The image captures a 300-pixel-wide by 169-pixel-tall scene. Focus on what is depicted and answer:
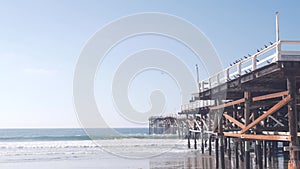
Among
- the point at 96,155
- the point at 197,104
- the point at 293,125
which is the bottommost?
the point at 96,155

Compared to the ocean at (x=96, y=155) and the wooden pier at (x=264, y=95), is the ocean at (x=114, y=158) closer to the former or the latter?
the ocean at (x=96, y=155)

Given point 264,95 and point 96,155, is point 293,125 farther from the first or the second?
point 96,155

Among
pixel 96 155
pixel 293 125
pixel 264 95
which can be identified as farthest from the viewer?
pixel 96 155

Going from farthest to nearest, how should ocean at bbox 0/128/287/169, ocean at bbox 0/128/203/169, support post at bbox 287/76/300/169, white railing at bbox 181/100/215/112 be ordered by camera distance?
ocean at bbox 0/128/203/169 → white railing at bbox 181/100/215/112 → ocean at bbox 0/128/287/169 → support post at bbox 287/76/300/169

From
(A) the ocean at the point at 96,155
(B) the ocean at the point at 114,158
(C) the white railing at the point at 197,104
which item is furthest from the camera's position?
(A) the ocean at the point at 96,155

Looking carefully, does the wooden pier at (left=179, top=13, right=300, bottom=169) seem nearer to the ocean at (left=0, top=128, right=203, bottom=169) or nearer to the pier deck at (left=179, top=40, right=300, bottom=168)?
the pier deck at (left=179, top=40, right=300, bottom=168)

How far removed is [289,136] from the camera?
1272 cm

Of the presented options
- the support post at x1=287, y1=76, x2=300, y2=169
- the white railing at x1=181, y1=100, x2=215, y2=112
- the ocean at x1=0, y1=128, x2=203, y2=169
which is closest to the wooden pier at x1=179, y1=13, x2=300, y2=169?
the support post at x1=287, y1=76, x2=300, y2=169

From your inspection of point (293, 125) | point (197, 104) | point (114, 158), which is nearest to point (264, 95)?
point (293, 125)

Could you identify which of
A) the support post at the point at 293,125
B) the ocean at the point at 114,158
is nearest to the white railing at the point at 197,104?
the ocean at the point at 114,158

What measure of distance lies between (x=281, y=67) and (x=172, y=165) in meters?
15.6

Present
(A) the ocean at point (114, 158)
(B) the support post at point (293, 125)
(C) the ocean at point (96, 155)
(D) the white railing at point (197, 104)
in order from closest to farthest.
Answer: (B) the support post at point (293, 125)
(A) the ocean at point (114, 158)
(D) the white railing at point (197, 104)
(C) the ocean at point (96, 155)

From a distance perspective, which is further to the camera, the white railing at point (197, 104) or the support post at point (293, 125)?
the white railing at point (197, 104)

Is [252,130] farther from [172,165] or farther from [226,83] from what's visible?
[172,165]
